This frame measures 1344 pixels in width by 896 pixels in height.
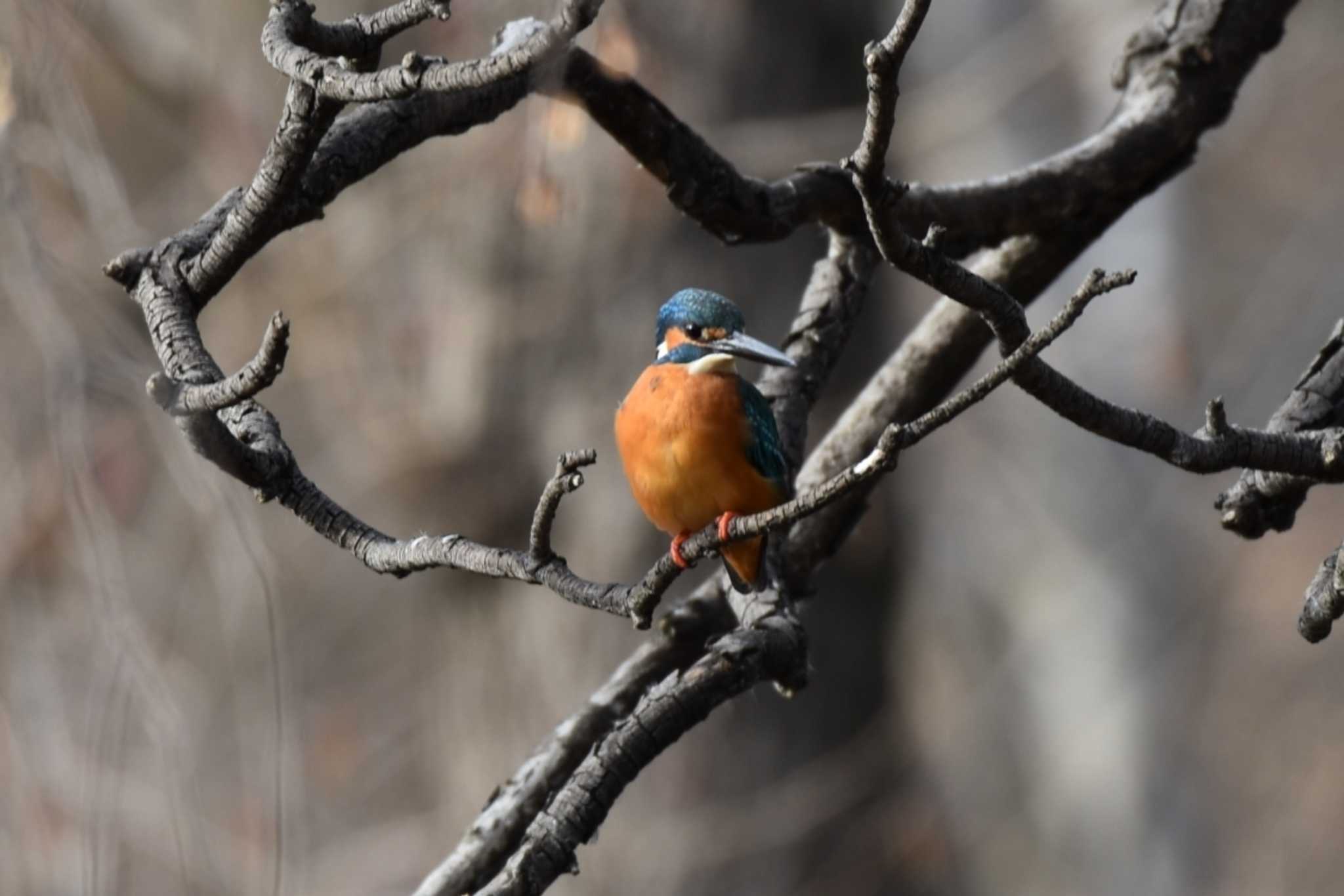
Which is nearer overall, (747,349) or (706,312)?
(747,349)

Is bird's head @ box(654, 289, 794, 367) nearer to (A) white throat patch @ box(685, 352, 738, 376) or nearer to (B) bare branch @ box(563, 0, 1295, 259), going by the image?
(A) white throat patch @ box(685, 352, 738, 376)

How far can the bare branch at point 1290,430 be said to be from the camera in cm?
219

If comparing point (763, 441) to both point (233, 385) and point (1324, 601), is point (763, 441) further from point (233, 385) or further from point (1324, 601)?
point (233, 385)

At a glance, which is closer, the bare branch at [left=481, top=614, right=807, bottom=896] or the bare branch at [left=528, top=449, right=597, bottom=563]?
the bare branch at [left=528, top=449, right=597, bottom=563]

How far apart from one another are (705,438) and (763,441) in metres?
0.14

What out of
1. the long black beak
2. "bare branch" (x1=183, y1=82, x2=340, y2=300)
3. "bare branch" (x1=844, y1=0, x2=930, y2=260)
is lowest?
"bare branch" (x1=844, y1=0, x2=930, y2=260)

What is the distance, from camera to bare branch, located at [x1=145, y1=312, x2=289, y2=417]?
142 cm

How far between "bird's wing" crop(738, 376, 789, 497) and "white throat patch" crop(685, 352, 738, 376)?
4 cm

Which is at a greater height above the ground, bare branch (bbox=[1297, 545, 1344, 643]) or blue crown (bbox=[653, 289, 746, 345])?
blue crown (bbox=[653, 289, 746, 345])

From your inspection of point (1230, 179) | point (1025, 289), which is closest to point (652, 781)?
point (1025, 289)

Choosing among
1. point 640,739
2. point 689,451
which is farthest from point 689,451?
point 640,739

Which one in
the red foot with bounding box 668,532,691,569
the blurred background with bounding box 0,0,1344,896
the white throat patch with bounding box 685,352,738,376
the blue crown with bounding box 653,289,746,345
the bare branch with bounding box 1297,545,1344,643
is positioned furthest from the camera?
the blurred background with bounding box 0,0,1344,896

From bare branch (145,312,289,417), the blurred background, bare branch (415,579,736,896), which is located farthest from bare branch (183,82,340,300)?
the blurred background

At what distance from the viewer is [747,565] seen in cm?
252
